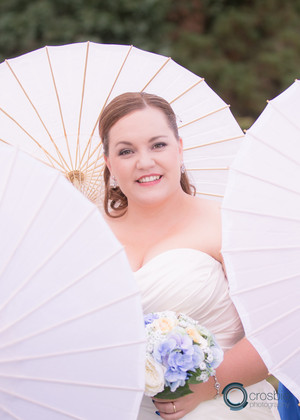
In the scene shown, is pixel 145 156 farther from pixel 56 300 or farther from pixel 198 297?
pixel 56 300

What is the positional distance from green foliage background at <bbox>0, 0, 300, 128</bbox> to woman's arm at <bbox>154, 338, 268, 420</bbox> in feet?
31.8

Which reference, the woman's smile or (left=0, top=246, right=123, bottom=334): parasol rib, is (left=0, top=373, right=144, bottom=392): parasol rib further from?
the woman's smile

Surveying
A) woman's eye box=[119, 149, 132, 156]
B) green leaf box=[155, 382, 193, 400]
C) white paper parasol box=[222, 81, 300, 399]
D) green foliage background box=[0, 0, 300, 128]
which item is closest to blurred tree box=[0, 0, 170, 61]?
green foliage background box=[0, 0, 300, 128]

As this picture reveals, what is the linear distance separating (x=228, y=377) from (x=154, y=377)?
20.7 inches

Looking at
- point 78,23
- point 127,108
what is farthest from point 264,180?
point 78,23

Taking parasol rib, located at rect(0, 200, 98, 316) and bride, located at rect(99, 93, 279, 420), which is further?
bride, located at rect(99, 93, 279, 420)

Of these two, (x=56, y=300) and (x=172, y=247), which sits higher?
(x=172, y=247)

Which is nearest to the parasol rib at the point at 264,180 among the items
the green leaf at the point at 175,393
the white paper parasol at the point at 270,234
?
the white paper parasol at the point at 270,234

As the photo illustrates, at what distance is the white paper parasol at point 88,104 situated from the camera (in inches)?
139

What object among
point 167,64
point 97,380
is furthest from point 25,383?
point 167,64

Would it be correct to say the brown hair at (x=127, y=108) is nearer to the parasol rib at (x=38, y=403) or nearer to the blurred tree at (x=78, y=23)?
the parasol rib at (x=38, y=403)

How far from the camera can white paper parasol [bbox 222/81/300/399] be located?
237 centimetres

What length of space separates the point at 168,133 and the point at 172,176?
221 millimetres

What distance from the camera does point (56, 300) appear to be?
208 centimetres
